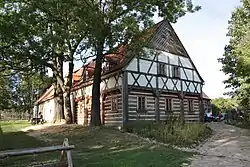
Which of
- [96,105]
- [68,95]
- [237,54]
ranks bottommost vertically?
[96,105]

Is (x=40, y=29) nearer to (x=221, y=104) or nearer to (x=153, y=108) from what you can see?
(x=153, y=108)

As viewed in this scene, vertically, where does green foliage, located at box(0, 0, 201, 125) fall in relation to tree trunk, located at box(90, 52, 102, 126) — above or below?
above

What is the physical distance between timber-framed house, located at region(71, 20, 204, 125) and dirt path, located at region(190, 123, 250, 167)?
5907mm

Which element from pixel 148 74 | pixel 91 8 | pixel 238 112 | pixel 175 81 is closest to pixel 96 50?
pixel 91 8

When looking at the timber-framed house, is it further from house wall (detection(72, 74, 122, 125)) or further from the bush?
the bush

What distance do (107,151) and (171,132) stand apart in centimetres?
630

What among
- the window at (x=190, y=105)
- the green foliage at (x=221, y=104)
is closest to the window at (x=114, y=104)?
the window at (x=190, y=105)

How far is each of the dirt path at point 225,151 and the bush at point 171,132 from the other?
0.83 meters

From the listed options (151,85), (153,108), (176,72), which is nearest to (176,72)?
(176,72)

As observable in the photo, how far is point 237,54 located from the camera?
25000 mm

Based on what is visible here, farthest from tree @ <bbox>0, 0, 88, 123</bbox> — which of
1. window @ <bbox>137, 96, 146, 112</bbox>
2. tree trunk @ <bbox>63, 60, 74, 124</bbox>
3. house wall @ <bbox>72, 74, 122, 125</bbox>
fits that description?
window @ <bbox>137, 96, 146, 112</bbox>

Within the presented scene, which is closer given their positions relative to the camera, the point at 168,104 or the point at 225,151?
the point at 225,151

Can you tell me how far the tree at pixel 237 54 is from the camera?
967 inches

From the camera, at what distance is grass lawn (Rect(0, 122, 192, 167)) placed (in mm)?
10809
